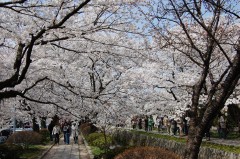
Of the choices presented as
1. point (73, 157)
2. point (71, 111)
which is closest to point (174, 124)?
point (73, 157)

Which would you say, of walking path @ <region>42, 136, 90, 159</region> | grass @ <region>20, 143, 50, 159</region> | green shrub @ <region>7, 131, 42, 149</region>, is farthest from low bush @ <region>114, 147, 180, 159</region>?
green shrub @ <region>7, 131, 42, 149</region>

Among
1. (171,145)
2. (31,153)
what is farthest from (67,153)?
(171,145)

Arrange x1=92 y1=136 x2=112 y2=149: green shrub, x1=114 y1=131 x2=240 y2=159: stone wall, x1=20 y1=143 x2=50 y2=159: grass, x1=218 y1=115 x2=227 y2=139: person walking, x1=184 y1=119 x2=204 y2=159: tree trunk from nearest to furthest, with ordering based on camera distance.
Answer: x1=184 y1=119 x2=204 y2=159: tree trunk, x1=114 y1=131 x2=240 y2=159: stone wall, x1=20 y1=143 x2=50 y2=159: grass, x1=92 y1=136 x2=112 y2=149: green shrub, x1=218 y1=115 x2=227 y2=139: person walking

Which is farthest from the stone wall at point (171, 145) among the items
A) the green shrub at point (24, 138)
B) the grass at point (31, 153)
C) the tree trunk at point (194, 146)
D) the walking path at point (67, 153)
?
the green shrub at point (24, 138)

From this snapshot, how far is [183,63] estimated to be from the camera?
2583 centimetres

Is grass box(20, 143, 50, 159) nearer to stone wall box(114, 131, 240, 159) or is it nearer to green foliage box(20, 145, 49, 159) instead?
green foliage box(20, 145, 49, 159)

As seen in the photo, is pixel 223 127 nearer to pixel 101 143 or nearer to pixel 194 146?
pixel 101 143

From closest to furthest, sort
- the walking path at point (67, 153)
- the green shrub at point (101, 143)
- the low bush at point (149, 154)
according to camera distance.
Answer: the low bush at point (149, 154), the walking path at point (67, 153), the green shrub at point (101, 143)

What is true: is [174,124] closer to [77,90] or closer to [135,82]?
[135,82]

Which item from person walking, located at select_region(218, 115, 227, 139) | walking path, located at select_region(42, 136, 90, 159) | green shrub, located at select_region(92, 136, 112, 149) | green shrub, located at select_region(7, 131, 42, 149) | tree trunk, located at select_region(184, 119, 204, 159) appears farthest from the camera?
green shrub, located at select_region(7, 131, 42, 149)

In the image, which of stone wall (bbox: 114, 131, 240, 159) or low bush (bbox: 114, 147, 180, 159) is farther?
stone wall (bbox: 114, 131, 240, 159)

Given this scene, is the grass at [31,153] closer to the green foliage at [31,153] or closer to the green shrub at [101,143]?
the green foliage at [31,153]

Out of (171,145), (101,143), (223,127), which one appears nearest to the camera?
(171,145)

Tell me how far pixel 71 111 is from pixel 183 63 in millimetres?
14178
